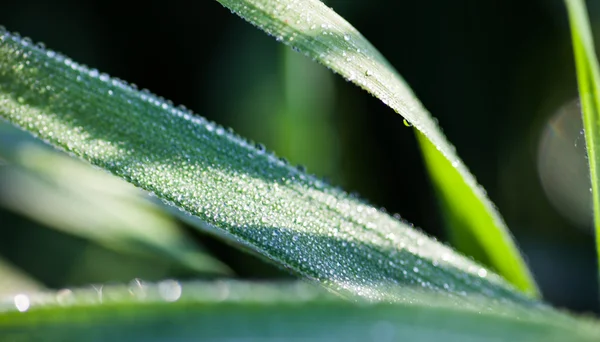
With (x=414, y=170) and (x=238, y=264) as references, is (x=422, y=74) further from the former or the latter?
(x=238, y=264)

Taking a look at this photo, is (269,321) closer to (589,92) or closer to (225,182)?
(225,182)

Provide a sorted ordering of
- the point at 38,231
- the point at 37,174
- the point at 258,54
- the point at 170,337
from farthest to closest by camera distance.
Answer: the point at 258,54 → the point at 38,231 → the point at 37,174 → the point at 170,337

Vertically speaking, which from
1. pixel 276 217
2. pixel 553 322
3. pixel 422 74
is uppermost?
pixel 422 74

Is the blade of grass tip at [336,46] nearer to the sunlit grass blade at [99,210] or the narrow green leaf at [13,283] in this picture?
the sunlit grass blade at [99,210]

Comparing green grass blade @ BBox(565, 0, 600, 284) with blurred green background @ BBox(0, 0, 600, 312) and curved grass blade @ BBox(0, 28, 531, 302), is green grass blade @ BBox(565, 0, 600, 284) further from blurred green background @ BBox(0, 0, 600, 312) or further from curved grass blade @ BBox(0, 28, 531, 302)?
blurred green background @ BBox(0, 0, 600, 312)

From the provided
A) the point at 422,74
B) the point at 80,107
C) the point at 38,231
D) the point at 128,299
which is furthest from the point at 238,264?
the point at 128,299

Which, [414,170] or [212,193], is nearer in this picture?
[212,193]

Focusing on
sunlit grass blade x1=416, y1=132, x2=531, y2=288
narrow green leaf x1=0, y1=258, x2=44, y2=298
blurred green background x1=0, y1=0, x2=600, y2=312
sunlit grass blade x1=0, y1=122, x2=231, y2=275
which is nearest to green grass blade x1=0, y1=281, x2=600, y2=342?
sunlit grass blade x1=416, y1=132, x2=531, y2=288
